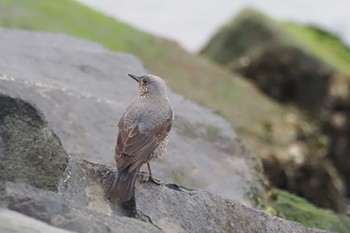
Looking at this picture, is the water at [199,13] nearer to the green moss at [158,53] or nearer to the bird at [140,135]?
the green moss at [158,53]

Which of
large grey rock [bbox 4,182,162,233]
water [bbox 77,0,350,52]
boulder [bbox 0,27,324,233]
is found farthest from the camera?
water [bbox 77,0,350,52]

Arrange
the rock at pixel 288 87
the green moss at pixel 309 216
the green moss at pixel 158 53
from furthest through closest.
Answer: the green moss at pixel 158 53 → the rock at pixel 288 87 → the green moss at pixel 309 216

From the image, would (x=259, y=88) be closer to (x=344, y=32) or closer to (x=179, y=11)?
(x=344, y=32)

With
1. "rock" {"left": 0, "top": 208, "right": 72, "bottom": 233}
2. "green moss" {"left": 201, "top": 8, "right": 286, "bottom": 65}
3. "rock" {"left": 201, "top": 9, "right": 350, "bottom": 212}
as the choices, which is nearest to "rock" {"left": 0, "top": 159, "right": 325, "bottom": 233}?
"rock" {"left": 0, "top": 208, "right": 72, "bottom": 233}

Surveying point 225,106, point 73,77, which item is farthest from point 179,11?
point 73,77

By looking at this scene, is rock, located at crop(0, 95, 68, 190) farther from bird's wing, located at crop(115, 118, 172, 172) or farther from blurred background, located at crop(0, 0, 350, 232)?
blurred background, located at crop(0, 0, 350, 232)

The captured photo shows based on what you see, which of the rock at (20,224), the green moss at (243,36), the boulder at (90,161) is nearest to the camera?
the rock at (20,224)

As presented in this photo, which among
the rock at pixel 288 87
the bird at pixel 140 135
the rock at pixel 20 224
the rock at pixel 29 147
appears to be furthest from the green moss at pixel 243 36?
the rock at pixel 20 224

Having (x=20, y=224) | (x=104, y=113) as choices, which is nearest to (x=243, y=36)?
(x=104, y=113)
